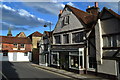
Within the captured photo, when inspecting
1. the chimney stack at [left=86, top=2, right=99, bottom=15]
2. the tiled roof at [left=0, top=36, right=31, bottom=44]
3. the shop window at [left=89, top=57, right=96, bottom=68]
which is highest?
the chimney stack at [left=86, top=2, right=99, bottom=15]

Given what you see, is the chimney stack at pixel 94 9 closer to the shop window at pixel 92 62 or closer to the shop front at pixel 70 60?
the shop front at pixel 70 60

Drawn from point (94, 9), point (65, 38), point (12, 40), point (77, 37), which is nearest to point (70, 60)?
point (77, 37)

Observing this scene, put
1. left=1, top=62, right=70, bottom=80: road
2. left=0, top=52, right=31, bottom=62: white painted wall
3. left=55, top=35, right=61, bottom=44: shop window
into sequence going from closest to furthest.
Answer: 1. left=1, top=62, right=70, bottom=80: road
2. left=55, top=35, right=61, bottom=44: shop window
3. left=0, top=52, right=31, bottom=62: white painted wall

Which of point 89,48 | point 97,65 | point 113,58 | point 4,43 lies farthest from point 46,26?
point 4,43

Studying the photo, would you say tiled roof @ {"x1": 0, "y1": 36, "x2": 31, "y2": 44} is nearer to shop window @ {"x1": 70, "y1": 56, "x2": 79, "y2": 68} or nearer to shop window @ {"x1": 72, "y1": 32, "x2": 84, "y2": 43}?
shop window @ {"x1": 72, "y1": 32, "x2": 84, "y2": 43}

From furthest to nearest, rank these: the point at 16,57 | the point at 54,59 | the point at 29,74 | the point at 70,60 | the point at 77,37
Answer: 1. the point at 16,57
2. the point at 54,59
3. the point at 70,60
4. the point at 77,37
5. the point at 29,74

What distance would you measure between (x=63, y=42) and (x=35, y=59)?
17.3 metres

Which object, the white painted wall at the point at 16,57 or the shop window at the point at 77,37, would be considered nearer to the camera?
the shop window at the point at 77,37

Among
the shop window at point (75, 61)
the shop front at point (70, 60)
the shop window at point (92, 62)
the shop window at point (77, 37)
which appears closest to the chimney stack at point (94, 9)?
the shop window at point (77, 37)

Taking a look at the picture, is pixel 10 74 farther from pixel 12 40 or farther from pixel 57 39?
pixel 12 40

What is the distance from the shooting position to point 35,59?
37.0m

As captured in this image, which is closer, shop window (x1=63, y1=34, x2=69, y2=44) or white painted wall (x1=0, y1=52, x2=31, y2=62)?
shop window (x1=63, y1=34, x2=69, y2=44)

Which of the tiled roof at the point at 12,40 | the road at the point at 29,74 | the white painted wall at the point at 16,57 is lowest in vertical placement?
the road at the point at 29,74

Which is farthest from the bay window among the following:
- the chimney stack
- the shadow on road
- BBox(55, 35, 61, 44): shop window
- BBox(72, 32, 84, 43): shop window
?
the chimney stack
